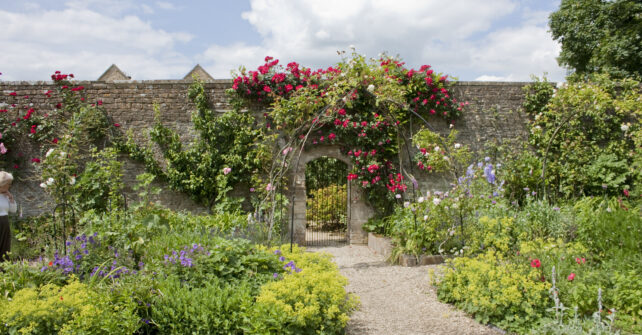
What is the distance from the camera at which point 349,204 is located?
26.1ft

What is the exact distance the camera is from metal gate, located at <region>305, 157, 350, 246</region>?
32.5ft

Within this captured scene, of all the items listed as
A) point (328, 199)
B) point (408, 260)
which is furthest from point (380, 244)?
point (328, 199)

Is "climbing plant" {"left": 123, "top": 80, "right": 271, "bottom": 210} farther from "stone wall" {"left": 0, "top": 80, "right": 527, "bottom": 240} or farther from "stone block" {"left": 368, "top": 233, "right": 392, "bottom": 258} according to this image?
"stone block" {"left": 368, "top": 233, "right": 392, "bottom": 258}

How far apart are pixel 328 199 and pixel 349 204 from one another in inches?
80.2

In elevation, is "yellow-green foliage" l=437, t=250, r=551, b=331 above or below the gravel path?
above

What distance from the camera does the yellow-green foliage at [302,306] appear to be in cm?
293

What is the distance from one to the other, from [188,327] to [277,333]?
0.66 metres

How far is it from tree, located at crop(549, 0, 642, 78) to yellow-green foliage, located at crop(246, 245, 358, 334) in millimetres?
11554

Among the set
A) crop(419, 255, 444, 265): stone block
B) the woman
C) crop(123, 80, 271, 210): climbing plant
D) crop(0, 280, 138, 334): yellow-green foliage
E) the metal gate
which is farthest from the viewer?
the metal gate

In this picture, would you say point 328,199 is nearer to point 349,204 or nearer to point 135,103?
point 349,204

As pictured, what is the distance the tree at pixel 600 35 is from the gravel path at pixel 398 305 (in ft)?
32.0

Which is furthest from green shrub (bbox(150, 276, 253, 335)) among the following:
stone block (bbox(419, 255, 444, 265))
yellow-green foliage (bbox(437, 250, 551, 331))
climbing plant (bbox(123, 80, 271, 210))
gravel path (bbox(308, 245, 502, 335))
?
climbing plant (bbox(123, 80, 271, 210))

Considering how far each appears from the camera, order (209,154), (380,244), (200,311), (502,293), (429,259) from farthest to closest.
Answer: (209,154), (380,244), (429,259), (502,293), (200,311)

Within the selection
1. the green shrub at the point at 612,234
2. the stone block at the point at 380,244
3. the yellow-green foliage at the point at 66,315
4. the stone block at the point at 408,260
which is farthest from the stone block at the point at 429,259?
the yellow-green foliage at the point at 66,315
